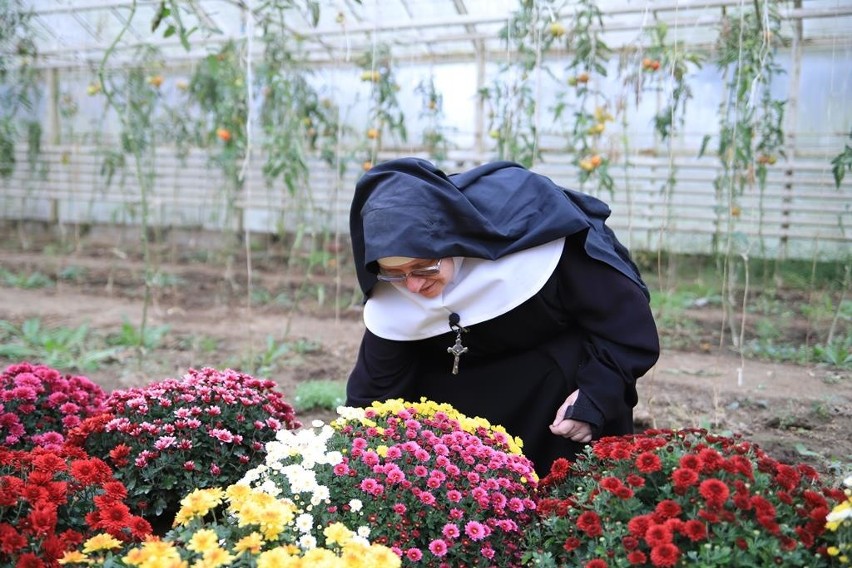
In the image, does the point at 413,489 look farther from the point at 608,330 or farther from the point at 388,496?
the point at 608,330

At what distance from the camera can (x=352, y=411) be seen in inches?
80.4

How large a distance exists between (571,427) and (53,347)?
380 centimetres

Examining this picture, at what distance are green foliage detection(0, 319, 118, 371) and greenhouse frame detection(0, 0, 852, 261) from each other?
1.31 meters

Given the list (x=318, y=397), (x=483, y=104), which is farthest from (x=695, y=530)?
(x=483, y=104)

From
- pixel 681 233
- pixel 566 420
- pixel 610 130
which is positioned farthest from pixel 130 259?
pixel 566 420

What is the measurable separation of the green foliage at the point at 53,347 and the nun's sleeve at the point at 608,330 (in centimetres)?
336

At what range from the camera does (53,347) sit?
15.5 feet

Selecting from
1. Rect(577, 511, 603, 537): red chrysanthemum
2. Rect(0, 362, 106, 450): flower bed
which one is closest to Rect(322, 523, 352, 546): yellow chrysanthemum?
Rect(577, 511, 603, 537): red chrysanthemum

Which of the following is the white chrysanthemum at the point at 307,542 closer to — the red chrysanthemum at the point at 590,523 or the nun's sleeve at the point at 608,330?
the red chrysanthemum at the point at 590,523

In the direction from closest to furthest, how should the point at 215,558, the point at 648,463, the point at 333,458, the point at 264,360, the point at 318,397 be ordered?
1. the point at 215,558
2. the point at 648,463
3. the point at 333,458
4. the point at 318,397
5. the point at 264,360

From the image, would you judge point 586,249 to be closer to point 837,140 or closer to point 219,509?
point 219,509

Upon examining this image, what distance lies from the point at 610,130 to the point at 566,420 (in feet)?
19.7

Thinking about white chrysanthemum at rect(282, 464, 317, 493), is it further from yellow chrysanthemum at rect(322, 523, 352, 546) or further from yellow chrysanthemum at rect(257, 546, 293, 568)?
yellow chrysanthemum at rect(257, 546, 293, 568)

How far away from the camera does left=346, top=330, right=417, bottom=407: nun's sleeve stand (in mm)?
2303
